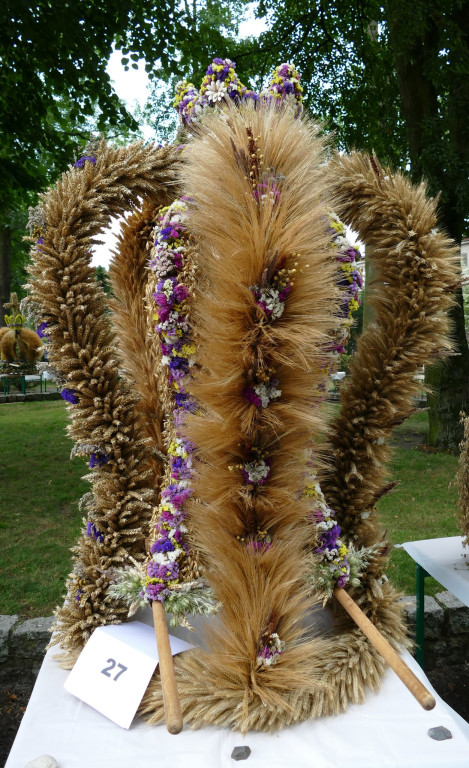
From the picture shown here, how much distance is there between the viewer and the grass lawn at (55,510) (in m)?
2.73

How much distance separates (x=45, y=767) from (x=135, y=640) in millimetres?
286

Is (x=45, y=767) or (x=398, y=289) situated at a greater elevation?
(x=398, y=289)

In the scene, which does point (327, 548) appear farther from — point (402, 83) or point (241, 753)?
→ point (402, 83)

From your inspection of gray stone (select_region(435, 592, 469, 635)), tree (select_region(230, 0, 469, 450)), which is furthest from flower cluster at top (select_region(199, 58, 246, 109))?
tree (select_region(230, 0, 469, 450))

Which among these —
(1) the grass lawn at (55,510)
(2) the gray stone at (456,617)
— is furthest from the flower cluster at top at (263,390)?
(2) the gray stone at (456,617)

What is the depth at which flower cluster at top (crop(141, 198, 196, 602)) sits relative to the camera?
1135 mm

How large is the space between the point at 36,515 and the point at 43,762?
3.01 meters

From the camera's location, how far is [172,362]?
1172 mm

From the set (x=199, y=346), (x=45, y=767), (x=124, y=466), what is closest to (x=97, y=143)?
(x=199, y=346)

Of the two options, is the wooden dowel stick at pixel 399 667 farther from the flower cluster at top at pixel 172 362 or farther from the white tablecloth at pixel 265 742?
the flower cluster at top at pixel 172 362

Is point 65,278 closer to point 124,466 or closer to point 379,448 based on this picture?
point 124,466

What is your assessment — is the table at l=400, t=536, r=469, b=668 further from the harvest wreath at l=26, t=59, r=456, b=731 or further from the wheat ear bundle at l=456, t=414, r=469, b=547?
the harvest wreath at l=26, t=59, r=456, b=731

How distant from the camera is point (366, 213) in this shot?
1.28 metres

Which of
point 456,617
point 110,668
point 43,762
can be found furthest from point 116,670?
point 456,617
